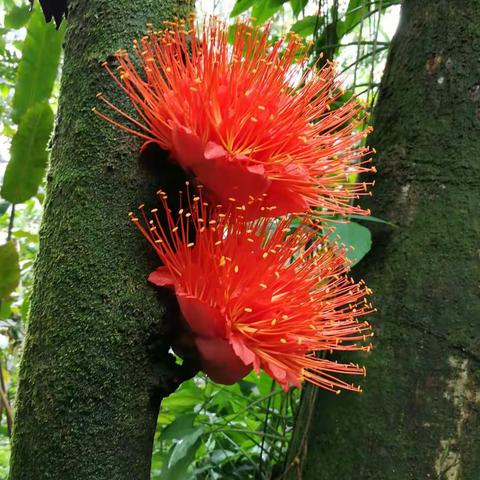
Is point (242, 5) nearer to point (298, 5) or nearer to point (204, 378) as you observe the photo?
point (298, 5)

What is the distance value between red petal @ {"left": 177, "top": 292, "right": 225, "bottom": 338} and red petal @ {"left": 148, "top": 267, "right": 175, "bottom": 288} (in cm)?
2

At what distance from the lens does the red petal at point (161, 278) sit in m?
0.59

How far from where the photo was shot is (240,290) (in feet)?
2.12

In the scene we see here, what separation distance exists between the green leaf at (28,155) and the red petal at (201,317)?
1.56 feet

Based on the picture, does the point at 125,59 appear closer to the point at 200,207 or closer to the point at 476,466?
the point at 200,207

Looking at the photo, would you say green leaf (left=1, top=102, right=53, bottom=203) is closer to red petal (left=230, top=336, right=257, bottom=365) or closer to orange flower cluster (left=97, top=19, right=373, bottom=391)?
orange flower cluster (left=97, top=19, right=373, bottom=391)

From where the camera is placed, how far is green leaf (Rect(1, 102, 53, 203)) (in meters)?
0.91

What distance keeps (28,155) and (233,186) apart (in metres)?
0.48

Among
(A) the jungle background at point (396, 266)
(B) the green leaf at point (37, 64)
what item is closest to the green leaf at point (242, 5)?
(A) the jungle background at point (396, 266)

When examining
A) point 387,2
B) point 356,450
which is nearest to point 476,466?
point 356,450

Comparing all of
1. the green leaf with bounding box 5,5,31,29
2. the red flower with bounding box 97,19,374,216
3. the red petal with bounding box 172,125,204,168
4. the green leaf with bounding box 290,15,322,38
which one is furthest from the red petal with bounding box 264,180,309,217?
the green leaf with bounding box 5,5,31,29

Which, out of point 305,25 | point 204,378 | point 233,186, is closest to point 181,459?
point 204,378

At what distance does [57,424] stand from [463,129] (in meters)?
0.77

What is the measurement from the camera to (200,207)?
64cm
